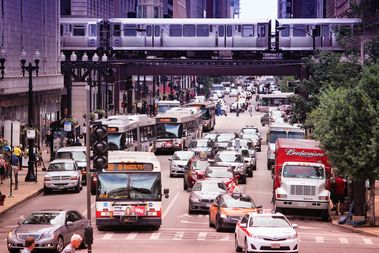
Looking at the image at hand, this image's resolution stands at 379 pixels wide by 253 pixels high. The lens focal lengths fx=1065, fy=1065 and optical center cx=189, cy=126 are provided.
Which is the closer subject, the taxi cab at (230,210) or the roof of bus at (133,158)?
the taxi cab at (230,210)

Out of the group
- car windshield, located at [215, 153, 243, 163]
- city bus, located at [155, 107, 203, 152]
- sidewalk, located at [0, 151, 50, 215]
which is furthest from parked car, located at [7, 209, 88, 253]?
city bus, located at [155, 107, 203, 152]

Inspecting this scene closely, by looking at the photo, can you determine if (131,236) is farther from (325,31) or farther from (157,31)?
(325,31)

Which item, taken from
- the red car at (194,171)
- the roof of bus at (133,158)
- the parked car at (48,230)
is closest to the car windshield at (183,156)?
the red car at (194,171)

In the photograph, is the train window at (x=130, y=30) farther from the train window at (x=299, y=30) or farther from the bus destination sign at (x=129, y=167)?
the bus destination sign at (x=129, y=167)

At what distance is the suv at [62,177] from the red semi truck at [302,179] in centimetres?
1148

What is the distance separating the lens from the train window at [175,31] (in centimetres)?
9050

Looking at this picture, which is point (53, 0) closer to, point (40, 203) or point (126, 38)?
point (126, 38)

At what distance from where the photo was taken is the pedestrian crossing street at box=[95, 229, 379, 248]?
34.4 meters

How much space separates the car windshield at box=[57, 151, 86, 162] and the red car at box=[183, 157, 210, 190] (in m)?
6.12

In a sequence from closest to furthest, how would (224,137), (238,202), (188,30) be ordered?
(238,202)
(224,137)
(188,30)

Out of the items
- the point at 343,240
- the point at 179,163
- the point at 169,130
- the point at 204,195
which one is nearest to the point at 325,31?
the point at 169,130

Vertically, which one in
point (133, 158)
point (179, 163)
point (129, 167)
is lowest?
point (179, 163)

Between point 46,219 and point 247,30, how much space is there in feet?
199

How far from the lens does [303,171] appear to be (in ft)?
139
